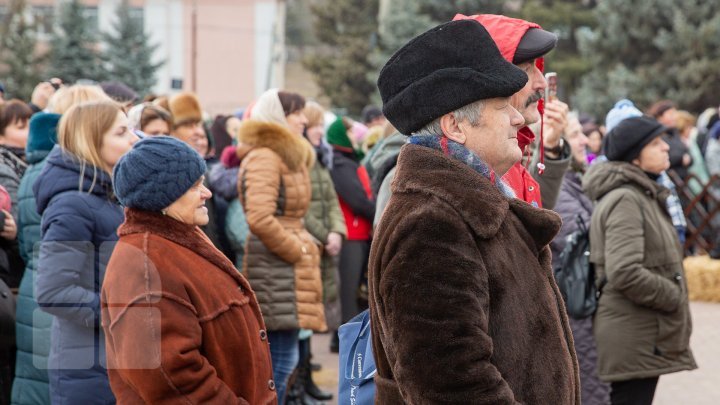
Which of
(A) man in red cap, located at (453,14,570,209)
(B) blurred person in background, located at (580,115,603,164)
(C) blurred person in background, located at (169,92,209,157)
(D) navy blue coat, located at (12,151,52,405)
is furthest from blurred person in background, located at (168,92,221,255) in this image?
(B) blurred person in background, located at (580,115,603,164)

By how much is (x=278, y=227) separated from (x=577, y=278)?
1.97 meters

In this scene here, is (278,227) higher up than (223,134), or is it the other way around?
(278,227)

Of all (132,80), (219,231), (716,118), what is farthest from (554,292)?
(132,80)

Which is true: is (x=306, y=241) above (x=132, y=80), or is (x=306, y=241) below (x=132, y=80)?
above

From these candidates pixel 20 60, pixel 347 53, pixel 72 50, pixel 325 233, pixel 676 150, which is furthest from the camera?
pixel 347 53

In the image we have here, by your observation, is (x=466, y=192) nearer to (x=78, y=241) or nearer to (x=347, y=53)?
(x=78, y=241)

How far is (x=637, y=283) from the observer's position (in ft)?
17.8

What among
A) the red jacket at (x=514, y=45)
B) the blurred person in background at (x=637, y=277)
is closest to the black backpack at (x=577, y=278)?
the blurred person in background at (x=637, y=277)

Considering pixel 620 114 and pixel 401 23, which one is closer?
pixel 620 114

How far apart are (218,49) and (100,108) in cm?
4256

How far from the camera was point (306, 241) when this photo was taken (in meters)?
6.87

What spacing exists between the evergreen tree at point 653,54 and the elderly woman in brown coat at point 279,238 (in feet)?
63.5

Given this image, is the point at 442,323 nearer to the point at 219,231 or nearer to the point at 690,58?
the point at 219,231

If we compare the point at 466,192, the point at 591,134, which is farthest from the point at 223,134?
the point at 466,192
